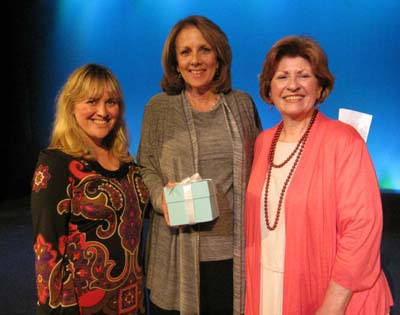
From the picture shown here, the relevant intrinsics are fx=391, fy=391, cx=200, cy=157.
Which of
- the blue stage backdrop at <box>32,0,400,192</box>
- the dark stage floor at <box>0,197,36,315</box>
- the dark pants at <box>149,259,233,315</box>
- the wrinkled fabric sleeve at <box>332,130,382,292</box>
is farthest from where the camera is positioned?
the blue stage backdrop at <box>32,0,400,192</box>

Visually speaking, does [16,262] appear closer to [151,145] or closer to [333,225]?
[151,145]

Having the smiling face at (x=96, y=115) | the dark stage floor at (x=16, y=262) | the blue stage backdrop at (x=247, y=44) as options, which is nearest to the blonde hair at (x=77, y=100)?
the smiling face at (x=96, y=115)

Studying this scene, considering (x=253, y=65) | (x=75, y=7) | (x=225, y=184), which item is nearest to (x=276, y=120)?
(x=253, y=65)

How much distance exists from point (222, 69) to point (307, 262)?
33.2 inches

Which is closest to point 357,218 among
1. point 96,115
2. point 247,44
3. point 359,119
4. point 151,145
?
point 359,119

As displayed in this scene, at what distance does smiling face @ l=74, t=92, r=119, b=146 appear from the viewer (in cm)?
142

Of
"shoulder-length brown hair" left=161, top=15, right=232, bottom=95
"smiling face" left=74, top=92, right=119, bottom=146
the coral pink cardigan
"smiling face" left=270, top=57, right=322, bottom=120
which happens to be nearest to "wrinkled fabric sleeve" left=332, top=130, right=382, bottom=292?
the coral pink cardigan

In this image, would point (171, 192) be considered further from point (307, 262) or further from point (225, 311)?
point (225, 311)

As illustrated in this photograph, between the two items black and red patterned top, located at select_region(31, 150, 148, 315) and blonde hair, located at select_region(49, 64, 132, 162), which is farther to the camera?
blonde hair, located at select_region(49, 64, 132, 162)

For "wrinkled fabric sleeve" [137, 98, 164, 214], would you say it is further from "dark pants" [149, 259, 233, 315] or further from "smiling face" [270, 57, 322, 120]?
"smiling face" [270, 57, 322, 120]

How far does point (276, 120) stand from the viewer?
4.96m

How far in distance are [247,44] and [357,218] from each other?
4.22 metres

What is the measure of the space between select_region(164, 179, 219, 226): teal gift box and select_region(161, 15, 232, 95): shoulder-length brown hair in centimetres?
51

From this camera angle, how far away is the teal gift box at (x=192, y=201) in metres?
1.27
